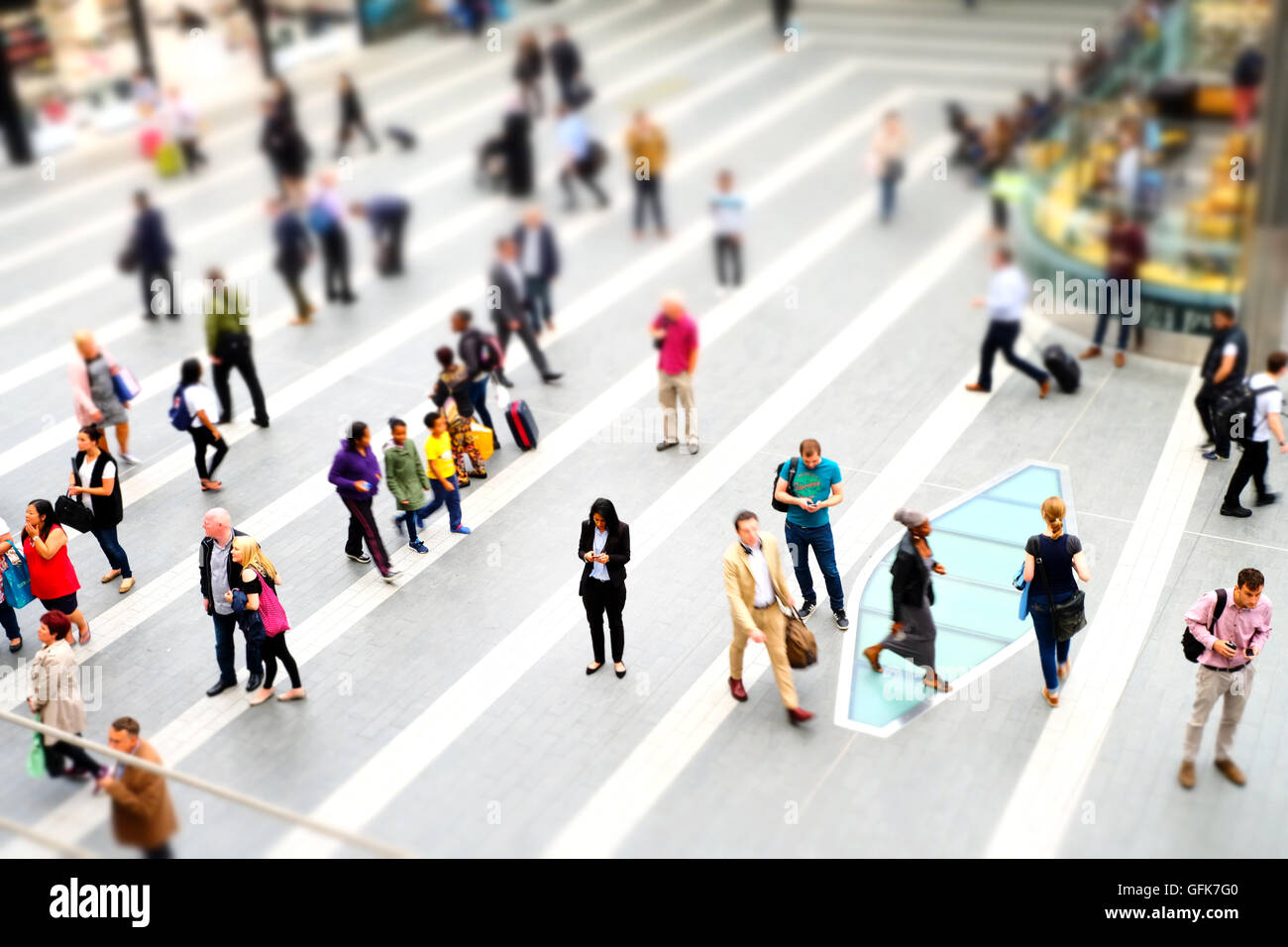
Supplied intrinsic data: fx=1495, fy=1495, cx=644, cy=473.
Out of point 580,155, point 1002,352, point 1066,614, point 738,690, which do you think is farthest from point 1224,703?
point 580,155

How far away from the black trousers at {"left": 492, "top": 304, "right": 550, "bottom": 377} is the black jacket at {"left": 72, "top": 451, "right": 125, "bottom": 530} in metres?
5.26

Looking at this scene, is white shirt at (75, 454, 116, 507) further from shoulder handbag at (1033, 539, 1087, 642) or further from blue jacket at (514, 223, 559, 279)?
shoulder handbag at (1033, 539, 1087, 642)

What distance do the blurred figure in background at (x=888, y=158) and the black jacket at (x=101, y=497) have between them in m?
12.6

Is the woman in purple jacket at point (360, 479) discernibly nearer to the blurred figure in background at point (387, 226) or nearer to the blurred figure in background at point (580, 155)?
the blurred figure in background at point (387, 226)

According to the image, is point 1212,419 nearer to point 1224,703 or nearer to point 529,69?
point 1224,703

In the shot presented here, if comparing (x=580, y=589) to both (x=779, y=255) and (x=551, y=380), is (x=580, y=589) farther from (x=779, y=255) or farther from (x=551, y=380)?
(x=779, y=255)

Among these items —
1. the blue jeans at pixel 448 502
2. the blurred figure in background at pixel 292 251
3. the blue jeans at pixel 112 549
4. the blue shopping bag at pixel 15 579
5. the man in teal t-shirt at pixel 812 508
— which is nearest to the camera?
the man in teal t-shirt at pixel 812 508

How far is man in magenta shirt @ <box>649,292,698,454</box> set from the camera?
14297mm

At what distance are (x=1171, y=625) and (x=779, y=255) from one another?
32.6 ft

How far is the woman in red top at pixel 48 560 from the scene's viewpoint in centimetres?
1148

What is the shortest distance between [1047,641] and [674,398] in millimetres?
5180

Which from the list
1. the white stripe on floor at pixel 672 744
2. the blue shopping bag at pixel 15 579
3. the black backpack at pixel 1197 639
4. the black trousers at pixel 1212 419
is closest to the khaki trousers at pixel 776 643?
the white stripe on floor at pixel 672 744

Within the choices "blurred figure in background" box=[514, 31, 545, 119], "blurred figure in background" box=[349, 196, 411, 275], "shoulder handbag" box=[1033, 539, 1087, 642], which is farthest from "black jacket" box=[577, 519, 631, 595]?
"blurred figure in background" box=[514, 31, 545, 119]

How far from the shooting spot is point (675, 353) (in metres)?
14.4
